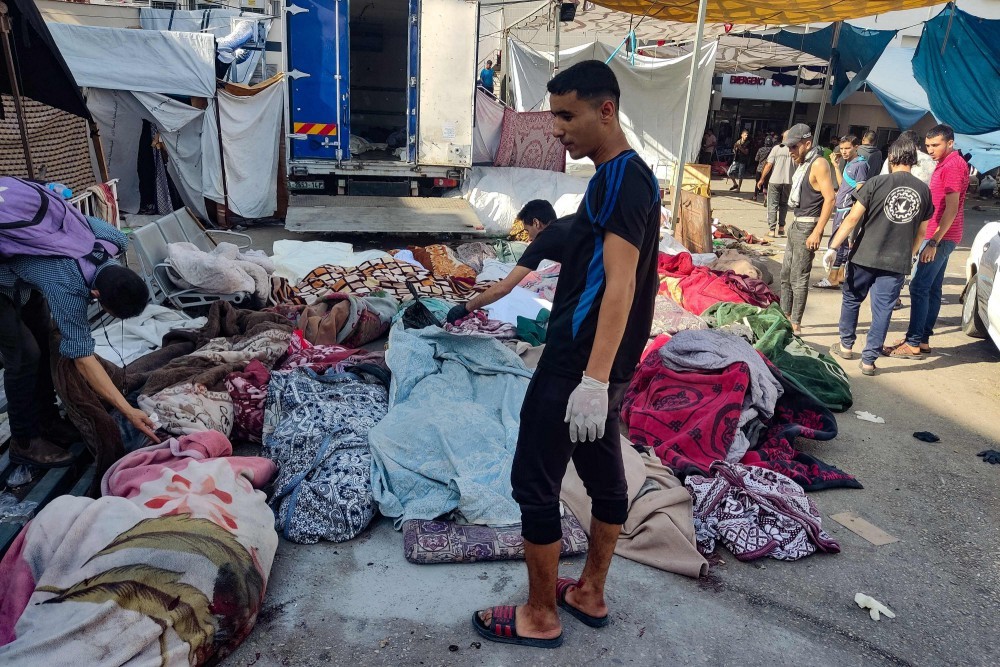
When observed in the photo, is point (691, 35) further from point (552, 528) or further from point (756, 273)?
point (552, 528)

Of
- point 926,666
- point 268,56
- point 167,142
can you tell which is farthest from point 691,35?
point 926,666

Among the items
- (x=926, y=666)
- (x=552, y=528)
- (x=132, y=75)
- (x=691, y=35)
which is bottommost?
(x=926, y=666)

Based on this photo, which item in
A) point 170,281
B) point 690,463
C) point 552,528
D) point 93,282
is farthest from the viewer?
point 170,281

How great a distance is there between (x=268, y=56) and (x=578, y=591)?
1400cm

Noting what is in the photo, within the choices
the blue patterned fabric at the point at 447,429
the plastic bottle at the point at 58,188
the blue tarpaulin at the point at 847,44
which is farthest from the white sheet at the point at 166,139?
the blue tarpaulin at the point at 847,44

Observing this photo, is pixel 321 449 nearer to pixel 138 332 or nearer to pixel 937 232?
pixel 138 332

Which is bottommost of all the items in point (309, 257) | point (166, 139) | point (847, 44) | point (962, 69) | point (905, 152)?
point (309, 257)

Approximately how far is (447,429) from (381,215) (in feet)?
18.8

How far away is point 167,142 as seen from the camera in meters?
10.0

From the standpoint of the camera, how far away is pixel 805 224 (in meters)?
6.32

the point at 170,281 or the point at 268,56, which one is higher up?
the point at 268,56

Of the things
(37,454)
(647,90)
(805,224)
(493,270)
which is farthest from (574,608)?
(647,90)

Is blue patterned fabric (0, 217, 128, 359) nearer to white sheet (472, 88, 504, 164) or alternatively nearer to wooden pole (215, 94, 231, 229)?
wooden pole (215, 94, 231, 229)

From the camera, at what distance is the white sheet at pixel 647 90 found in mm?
12852
